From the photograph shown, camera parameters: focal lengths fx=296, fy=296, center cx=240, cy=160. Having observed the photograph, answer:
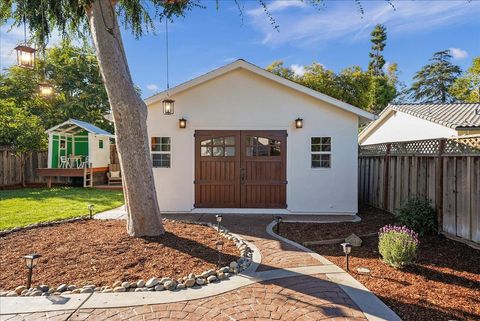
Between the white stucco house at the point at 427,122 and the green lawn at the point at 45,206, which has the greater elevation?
the white stucco house at the point at 427,122

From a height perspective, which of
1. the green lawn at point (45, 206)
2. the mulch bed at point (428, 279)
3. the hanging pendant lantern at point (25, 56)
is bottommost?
the mulch bed at point (428, 279)

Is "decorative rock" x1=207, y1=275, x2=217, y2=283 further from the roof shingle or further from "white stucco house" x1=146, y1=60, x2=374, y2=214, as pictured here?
the roof shingle

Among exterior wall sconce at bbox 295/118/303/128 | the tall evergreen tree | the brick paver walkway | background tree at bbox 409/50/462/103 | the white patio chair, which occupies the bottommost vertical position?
the brick paver walkway

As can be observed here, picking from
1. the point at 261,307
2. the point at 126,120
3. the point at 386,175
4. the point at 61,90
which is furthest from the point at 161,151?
the point at 61,90

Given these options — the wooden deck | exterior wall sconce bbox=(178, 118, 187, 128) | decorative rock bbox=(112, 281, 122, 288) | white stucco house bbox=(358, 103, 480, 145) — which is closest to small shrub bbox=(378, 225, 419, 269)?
decorative rock bbox=(112, 281, 122, 288)

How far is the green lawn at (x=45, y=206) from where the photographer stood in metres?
7.39

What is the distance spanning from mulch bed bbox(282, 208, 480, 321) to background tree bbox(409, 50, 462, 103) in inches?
1448

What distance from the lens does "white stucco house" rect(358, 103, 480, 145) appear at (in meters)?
11.3

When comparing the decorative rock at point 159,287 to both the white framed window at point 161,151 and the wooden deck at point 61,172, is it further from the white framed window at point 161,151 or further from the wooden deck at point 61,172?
the wooden deck at point 61,172

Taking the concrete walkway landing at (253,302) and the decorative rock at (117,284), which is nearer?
the concrete walkway landing at (253,302)

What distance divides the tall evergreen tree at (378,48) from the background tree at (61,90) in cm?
2989

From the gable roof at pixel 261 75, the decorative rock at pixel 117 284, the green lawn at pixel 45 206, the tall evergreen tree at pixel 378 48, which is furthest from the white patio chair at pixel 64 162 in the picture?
the tall evergreen tree at pixel 378 48

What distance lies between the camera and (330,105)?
27.5ft

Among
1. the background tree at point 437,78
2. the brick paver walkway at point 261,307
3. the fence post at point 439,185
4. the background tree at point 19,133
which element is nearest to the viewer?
the brick paver walkway at point 261,307
